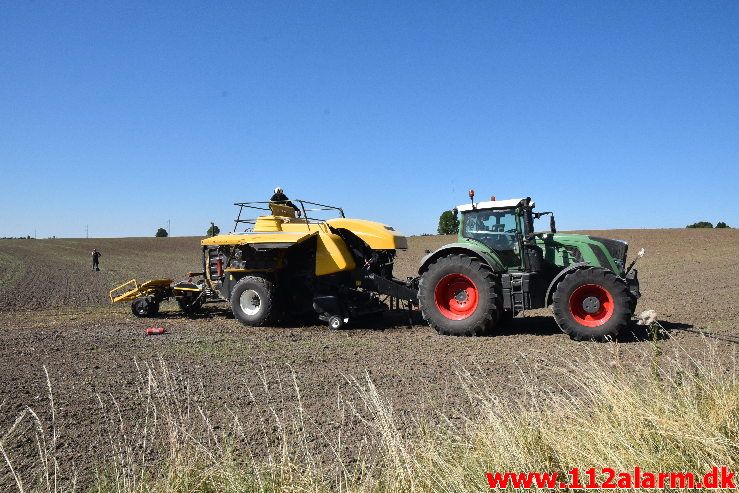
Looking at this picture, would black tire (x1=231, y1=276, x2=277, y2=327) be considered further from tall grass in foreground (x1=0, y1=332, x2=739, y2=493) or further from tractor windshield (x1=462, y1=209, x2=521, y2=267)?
tall grass in foreground (x1=0, y1=332, x2=739, y2=493)

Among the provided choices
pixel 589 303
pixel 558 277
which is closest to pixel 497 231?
pixel 558 277

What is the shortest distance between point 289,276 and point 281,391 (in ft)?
17.6

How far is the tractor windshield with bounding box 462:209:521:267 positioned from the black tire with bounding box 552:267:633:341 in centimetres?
107

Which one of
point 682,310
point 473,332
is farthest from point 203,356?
point 682,310

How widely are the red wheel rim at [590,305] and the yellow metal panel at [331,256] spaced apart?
3939 mm

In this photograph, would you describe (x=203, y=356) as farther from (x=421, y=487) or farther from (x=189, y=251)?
(x=189, y=251)

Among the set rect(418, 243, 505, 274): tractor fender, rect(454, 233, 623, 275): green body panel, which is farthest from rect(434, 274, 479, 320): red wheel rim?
rect(454, 233, 623, 275): green body panel

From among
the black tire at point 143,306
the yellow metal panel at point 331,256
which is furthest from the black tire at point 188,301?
the yellow metal panel at point 331,256

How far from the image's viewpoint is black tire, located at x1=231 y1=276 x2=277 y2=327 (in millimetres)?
10352

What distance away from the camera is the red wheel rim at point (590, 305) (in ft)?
27.9

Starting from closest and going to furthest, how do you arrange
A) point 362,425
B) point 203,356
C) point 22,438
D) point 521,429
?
point 521,429
point 22,438
point 362,425
point 203,356

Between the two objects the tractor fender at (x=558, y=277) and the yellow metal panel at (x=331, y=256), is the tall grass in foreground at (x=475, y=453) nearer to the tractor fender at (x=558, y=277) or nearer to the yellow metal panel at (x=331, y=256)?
the tractor fender at (x=558, y=277)

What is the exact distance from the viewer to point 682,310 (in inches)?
457

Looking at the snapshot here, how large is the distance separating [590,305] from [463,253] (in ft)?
7.32
